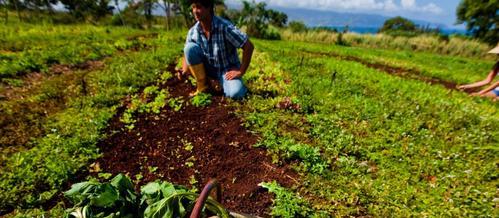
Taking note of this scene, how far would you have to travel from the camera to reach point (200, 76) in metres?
5.69

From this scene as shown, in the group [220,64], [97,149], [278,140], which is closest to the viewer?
[97,149]

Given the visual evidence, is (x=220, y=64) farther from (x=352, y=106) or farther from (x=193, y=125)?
→ (x=352, y=106)

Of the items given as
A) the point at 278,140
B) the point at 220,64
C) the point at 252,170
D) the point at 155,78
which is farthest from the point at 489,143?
the point at 155,78

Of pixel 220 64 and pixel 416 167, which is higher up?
pixel 220 64

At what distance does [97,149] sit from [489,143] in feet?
18.4

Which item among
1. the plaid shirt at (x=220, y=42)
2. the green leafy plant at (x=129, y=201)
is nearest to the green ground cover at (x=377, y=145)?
the plaid shirt at (x=220, y=42)

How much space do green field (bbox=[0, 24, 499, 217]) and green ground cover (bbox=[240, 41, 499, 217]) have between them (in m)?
0.02

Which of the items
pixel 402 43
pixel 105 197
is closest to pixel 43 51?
pixel 105 197

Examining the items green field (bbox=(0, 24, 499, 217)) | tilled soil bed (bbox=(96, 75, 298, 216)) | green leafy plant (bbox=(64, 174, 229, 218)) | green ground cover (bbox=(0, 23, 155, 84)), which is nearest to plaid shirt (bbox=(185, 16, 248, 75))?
green field (bbox=(0, 24, 499, 217))

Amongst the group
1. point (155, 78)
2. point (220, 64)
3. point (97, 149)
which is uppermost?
point (220, 64)

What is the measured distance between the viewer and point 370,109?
5.80 metres

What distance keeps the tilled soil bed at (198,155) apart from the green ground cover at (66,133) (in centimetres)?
31

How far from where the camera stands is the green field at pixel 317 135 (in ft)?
11.4

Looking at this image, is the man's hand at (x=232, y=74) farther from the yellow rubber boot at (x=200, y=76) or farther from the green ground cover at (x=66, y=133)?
the green ground cover at (x=66, y=133)
